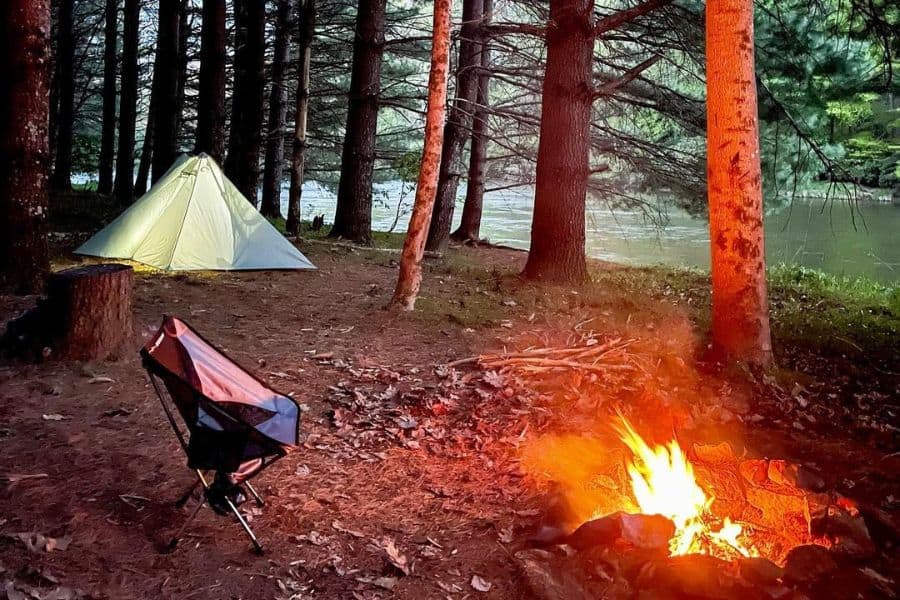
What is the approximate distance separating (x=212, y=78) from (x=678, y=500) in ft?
37.5

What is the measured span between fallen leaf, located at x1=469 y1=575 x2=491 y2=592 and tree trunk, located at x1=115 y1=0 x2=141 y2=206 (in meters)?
15.4

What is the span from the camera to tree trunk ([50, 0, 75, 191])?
16.7 meters

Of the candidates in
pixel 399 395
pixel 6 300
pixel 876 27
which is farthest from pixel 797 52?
pixel 6 300

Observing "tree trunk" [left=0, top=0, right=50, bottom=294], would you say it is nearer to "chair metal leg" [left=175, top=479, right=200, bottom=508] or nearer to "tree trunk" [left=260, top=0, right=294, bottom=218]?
"chair metal leg" [left=175, top=479, right=200, bottom=508]

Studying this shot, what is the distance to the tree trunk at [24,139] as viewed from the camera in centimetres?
622

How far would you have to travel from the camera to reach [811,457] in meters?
4.21

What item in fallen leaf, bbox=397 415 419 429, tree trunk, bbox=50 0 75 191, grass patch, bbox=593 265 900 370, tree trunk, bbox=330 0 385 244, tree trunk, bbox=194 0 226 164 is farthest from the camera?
tree trunk, bbox=50 0 75 191

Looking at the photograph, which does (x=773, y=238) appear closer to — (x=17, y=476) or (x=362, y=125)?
(x=362, y=125)

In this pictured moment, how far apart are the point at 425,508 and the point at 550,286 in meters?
5.31

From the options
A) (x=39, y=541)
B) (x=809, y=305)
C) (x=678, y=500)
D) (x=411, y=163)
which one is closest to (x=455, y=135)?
(x=411, y=163)

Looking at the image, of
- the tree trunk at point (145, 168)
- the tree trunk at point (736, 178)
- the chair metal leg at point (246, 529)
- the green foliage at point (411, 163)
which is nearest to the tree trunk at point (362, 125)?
the green foliage at point (411, 163)

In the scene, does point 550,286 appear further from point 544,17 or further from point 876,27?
point 544,17

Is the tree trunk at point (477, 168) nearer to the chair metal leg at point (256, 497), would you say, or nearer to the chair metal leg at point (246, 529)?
the chair metal leg at point (256, 497)

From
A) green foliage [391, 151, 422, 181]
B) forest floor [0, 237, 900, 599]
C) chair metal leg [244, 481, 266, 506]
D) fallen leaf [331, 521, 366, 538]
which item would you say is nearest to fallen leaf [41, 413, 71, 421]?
forest floor [0, 237, 900, 599]
